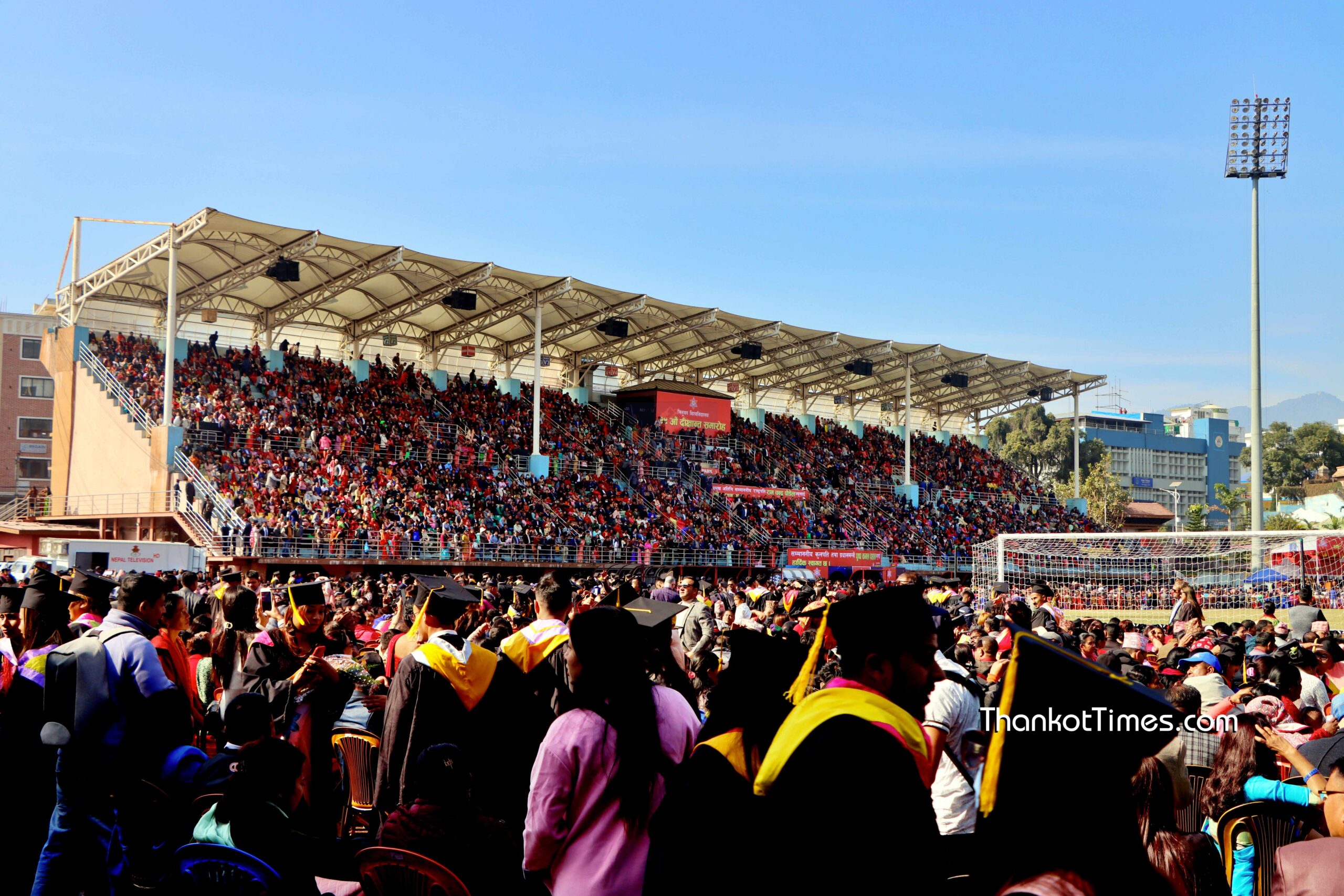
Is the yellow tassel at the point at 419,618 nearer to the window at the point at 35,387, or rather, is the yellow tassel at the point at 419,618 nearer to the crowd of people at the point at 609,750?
the crowd of people at the point at 609,750

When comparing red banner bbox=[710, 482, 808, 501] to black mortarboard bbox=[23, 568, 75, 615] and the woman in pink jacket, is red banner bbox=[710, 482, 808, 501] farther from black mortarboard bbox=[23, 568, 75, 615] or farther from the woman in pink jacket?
the woman in pink jacket

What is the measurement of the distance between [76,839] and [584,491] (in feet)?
109

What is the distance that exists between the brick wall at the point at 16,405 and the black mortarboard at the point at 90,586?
5571 cm

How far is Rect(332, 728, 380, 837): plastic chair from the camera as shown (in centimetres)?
634

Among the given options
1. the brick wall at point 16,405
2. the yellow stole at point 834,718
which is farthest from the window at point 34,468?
the yellow stole at point 834,718

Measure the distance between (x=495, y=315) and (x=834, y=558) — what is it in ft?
47.4

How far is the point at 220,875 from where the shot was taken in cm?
330

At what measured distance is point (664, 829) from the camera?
9.65ft

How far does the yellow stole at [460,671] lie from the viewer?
17.2 ft

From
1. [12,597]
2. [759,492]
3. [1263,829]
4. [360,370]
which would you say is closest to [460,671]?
[12,597]

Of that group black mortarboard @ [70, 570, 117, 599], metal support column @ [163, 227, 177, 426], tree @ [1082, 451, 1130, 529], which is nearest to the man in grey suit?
black mortarboard @ [70, 570, 117, 599]

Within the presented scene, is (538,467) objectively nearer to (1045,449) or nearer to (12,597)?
(12,597)

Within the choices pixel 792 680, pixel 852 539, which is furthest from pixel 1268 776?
pixel 852 539

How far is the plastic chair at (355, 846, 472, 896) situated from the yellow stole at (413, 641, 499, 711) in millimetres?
1834
